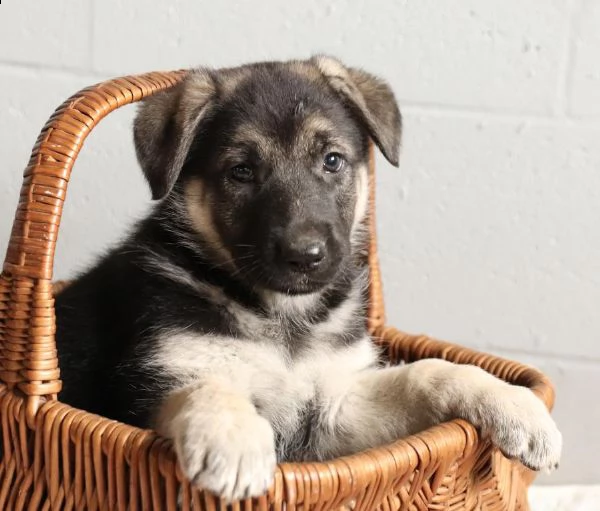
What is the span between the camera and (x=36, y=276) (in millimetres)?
1752

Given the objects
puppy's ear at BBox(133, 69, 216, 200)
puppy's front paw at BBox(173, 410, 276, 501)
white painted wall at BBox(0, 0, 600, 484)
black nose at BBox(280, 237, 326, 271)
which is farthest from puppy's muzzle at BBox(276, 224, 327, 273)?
white painted wall at BBox(0, 0, 600, 484)

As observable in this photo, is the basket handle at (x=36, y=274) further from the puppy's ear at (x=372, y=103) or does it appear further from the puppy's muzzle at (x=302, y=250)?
the puppy's ear at (x=372, y=103)

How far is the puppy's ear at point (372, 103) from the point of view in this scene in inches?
89.4

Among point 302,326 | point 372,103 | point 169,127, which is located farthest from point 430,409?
point 169,127

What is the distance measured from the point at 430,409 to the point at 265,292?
0.52 m

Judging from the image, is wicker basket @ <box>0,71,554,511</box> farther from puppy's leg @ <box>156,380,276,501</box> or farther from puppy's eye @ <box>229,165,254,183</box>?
puppy's eye @ <box>229,165,254,183</box>

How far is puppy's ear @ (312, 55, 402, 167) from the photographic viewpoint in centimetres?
227

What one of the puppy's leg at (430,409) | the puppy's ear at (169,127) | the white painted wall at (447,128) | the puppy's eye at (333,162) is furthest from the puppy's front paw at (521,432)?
the white painted wall at (447,128)

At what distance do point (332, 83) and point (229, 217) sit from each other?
511 millimetres

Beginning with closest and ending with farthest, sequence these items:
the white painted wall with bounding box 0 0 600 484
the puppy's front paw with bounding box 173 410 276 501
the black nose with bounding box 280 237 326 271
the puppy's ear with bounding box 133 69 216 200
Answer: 1. the puppy's front paw with bounding box 173 410 276 501
2. the black nose with bounding box 280 237 326 271
3. the puppy's ear with bounding box 133 69 216 200
4. the white painted wall with bounding box 0 0 600 484

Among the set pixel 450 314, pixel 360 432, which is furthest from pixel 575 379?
pixel 360 432

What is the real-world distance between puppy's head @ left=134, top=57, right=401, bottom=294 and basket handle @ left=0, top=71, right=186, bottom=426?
A: 0.31 m

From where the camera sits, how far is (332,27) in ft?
10.3

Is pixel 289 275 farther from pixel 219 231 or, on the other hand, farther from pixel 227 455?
pixel 227 455
